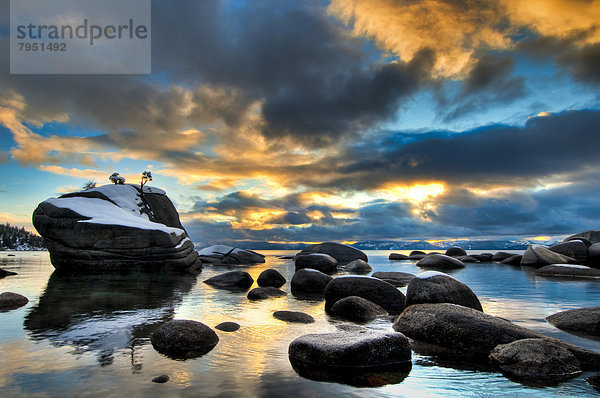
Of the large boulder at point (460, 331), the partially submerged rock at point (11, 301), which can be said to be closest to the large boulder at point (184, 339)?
the large boulder at point (460, 331)

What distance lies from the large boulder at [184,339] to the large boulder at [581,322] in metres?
9.52

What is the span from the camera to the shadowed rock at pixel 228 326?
8.97 m

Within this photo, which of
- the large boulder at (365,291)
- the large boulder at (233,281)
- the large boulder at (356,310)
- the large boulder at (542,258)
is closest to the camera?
the large boulder at (356,310)

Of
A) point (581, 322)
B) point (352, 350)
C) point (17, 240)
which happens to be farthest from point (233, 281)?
point (17, 240)

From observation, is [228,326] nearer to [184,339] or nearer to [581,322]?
[184,339]

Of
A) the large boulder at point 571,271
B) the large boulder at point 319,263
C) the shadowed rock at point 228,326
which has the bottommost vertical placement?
the large boulder at point 571,271

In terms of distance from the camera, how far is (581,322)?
9570 mm

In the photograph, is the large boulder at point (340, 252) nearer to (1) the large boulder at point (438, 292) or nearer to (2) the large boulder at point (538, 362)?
(1) the large boulder at point (438, 292)

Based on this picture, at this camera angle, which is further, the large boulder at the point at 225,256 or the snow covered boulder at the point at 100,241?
the large boulder at the point at 225,256

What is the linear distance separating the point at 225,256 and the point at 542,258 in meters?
36.7

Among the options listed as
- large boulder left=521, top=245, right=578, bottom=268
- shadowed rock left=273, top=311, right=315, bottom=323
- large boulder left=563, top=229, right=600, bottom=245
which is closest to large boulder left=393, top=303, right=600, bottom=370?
shadowed rock left=273, top=311, right=315, bottom=323

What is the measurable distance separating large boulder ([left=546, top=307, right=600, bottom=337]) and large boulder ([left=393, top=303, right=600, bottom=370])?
8.52ft

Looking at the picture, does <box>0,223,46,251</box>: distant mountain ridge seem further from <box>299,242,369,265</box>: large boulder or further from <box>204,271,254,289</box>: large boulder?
<box>204,271,254,289</box>: large boulder

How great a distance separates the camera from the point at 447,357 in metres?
7.14
